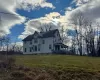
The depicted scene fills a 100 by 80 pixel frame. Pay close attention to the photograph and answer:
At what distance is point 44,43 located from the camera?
6134cm

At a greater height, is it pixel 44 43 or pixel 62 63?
pixel 44 43

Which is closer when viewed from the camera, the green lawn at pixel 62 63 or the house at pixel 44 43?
the green lawn at pixel 62 63

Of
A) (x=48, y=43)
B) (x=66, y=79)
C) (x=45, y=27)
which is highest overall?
(x=45, y=27)

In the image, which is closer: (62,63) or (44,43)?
(62,63)

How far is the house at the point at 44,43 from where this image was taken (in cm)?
5969

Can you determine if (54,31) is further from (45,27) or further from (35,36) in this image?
(45,27)

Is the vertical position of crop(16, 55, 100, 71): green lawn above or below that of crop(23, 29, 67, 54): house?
below

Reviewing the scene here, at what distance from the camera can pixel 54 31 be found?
60906 millimetres

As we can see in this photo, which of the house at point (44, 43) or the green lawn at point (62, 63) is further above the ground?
the house at point (44, 43)

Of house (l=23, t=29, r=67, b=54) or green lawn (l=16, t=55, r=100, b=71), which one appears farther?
house (l=23, t=29, r=67, b=54)

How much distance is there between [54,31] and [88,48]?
10.2 metres

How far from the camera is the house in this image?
196 ft

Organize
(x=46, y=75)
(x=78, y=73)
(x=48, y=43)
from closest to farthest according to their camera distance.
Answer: (x=46, y=75) → (x=78, y=73) → (x=48, y=43)

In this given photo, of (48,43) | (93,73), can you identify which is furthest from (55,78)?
(48,43)
